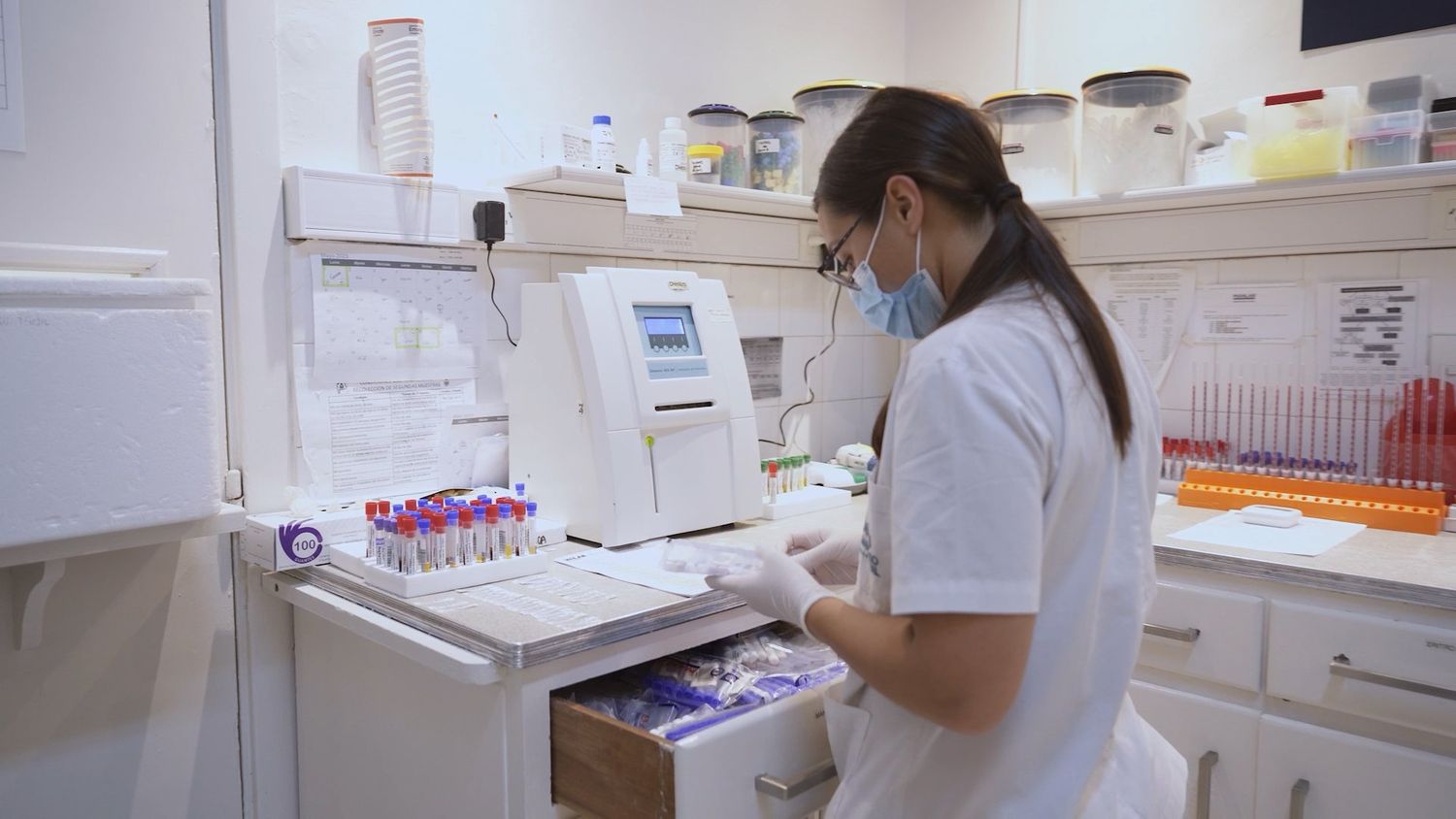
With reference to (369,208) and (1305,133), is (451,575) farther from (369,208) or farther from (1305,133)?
(1305,133)

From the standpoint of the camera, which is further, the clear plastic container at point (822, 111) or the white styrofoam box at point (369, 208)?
the clear plastic container at point (822, 111)

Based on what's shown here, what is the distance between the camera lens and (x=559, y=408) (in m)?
1.79

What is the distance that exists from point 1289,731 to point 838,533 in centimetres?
95

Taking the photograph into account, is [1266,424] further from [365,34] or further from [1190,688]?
[365,34]

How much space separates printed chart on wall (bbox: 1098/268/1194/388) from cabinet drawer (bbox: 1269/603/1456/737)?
3.01ft

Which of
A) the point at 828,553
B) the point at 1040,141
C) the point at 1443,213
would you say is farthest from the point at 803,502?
the point at 1443,213

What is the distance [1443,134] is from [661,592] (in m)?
1.78

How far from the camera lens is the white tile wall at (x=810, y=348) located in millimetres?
2510

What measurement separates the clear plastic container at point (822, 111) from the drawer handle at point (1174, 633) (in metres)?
1.24

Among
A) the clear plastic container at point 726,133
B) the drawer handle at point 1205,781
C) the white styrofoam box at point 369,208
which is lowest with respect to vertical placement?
the drawer handle at point 1205,781

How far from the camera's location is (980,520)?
0.84m

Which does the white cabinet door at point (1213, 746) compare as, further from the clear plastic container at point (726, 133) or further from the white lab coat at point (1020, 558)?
the clear plastic container at point (726, 133)

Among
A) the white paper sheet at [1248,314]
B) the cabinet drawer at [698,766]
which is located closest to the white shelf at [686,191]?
the cabinet drawer at [698,766]

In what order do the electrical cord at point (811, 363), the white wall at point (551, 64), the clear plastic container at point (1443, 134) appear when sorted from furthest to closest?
the electrical cord at point (811, 363) < the clear plastic container at point (1443, 134) < the white wall at point (551, 64)
